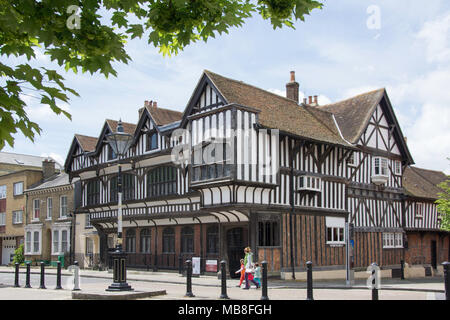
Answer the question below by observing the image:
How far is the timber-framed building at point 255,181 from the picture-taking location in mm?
21359

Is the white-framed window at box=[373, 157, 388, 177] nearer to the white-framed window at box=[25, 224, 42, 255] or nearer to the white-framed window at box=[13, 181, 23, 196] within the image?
the white-framed window at box=[25, 224, 42, 255]

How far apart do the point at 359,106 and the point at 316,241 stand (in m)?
8.94

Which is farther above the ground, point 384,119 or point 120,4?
point 384,119

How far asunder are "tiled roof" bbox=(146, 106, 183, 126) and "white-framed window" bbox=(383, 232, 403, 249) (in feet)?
43.2

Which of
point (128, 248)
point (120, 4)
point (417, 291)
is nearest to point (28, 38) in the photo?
point (120, 4)

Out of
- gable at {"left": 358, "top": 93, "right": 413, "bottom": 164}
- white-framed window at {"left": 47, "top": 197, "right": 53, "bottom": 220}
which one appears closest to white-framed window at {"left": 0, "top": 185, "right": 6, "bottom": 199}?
white-framed window at {"left": 47, "top": 197, "right": 53, "bottom": 220}

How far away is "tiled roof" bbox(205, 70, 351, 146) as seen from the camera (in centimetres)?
2280

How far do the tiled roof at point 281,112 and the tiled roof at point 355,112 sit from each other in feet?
1.93

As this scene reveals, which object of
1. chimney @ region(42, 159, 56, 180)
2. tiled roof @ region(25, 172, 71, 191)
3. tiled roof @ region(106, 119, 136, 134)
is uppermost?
tiled roof @ region(106, 119, 136, 134)

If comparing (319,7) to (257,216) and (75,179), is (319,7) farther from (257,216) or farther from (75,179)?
(75,179)

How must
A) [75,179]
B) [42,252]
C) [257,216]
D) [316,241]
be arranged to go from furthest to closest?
[42,252] < [75,179] < [316,241] < [257,216]

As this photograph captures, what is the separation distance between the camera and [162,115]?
27.1m

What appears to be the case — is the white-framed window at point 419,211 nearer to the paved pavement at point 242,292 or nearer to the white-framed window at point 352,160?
the white-framed window at point 352,160

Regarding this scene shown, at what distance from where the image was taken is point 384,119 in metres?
29.2
